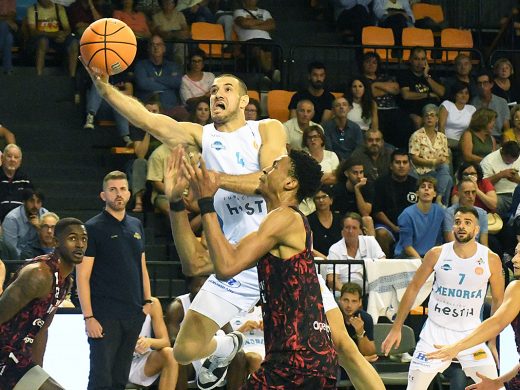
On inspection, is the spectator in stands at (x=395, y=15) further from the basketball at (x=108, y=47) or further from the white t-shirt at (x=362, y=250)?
the basketball at (x=108, y=47)

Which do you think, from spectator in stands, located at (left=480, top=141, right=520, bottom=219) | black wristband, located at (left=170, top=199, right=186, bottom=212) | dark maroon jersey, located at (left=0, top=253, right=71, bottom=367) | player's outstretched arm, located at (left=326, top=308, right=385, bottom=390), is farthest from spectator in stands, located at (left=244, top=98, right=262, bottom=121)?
black wristband, located at (left=170, top=199, right=186, bottom=212)

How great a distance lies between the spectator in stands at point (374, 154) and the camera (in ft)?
45.8

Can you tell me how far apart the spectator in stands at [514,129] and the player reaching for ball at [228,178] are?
7.28 m

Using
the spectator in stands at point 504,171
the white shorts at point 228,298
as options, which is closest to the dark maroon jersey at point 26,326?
the white shorts at point 228,298

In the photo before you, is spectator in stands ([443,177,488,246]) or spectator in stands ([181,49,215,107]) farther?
spectator in stands ([181,49,215,107])

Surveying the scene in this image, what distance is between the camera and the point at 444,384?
39.2 feet

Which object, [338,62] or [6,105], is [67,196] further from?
[338,62]

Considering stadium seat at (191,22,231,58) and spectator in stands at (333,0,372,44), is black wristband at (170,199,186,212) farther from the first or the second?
spectator in stands at (333,0,372,44)

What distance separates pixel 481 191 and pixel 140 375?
4767mm

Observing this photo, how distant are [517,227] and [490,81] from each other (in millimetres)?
2968

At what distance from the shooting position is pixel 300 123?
14156 mm

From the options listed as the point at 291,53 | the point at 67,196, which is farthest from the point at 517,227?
the point at 67,196

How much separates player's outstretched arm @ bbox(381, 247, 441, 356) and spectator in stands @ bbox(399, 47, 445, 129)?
5268 millimetres

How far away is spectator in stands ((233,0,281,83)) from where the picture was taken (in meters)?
15.8
